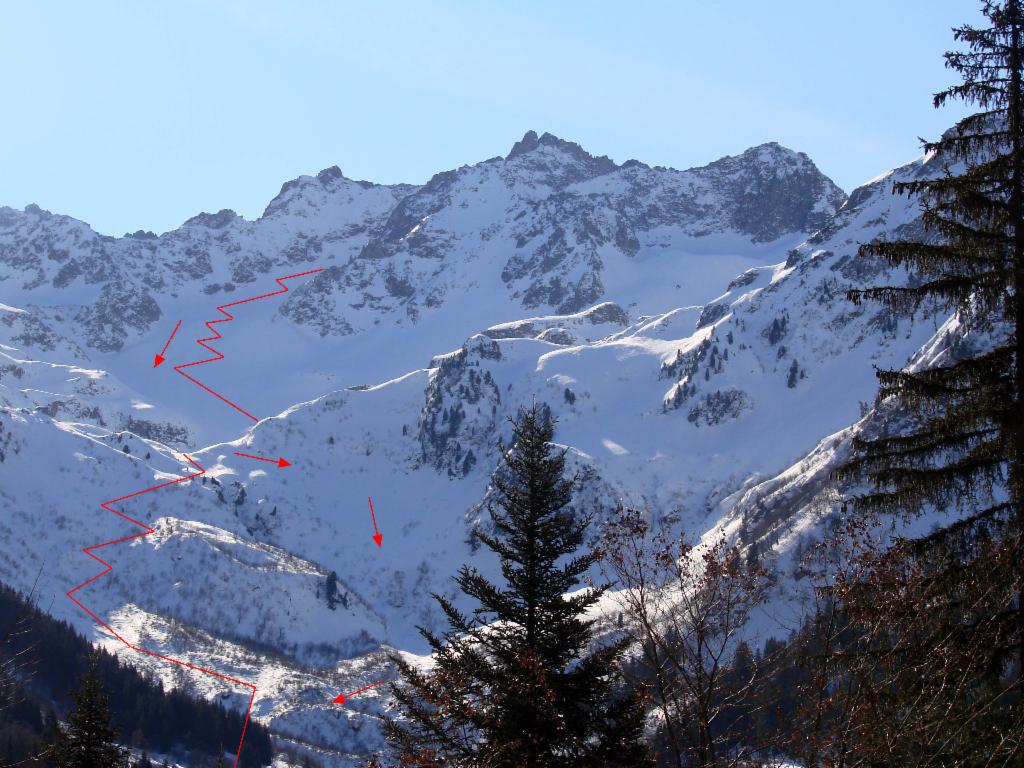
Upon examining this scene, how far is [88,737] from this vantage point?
33.4 metres

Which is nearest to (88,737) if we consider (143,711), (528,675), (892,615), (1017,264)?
(528,675)

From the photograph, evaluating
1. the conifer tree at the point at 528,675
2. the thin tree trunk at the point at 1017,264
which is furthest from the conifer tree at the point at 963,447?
the conifer tree at the point at 528,675

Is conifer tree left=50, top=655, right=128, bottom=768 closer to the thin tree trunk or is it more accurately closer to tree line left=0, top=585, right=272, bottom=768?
the thin tree trunk

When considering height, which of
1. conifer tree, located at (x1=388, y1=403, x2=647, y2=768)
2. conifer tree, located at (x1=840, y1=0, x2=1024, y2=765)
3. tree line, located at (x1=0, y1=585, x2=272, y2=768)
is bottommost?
tree line, located at (x1=0, y1=585, x2=272, y2=768)

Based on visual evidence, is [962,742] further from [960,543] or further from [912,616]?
[960,543]

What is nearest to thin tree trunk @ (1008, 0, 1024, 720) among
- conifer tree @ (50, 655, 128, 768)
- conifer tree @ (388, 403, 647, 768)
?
conifer tree @ (388, 403, 647, 768)

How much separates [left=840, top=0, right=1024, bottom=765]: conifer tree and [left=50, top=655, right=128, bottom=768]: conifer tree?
26.1 meters

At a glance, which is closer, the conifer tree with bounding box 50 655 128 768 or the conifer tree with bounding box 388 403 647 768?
the conifer tree with bounding box 388 403 647 768

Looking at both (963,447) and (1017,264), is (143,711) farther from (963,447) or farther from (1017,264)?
(1017,264)

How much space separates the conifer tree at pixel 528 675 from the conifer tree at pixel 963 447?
5.39 metres

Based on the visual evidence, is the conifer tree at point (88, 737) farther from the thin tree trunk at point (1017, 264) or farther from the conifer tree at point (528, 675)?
the thin tree trunk at point (1017, 264)

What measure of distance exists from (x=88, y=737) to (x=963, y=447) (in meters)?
28.7

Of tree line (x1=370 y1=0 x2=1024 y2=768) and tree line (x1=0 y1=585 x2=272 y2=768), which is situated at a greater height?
tree line (x1=370 y1=0 x2=1024 y2=768)

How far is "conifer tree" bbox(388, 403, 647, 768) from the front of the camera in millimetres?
18719
